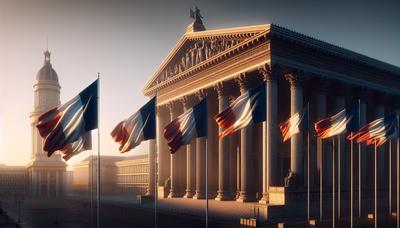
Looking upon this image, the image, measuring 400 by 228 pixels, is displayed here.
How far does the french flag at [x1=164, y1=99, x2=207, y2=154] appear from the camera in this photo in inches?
1071

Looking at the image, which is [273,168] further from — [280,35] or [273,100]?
[280,35]

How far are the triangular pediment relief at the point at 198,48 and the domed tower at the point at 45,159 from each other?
87.8 meters

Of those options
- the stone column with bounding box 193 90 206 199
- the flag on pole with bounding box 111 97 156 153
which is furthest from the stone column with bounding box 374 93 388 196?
the flag on pole with bounding box 111 97 156 153

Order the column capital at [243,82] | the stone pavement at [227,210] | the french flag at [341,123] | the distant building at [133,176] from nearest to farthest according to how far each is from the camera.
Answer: the french flag at [341,123]
the stone pavement at [227,210]
the column capital at [243,82]
the distant building at [133,176]

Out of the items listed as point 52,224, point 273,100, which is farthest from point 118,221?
point 273,100

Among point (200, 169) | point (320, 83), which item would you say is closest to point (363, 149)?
point (320, 83)

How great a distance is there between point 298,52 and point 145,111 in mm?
24462

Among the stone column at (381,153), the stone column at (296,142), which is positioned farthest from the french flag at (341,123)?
the stone column at (381,153)

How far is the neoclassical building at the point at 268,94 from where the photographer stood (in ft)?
149

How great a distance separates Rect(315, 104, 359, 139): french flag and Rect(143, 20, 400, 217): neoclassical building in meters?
7.94

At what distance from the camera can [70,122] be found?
81.0 ft

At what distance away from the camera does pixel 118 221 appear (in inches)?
1639

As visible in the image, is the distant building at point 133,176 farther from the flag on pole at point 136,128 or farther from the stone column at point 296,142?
the flag on pole at point 136,128

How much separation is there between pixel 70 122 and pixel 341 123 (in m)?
18.1
